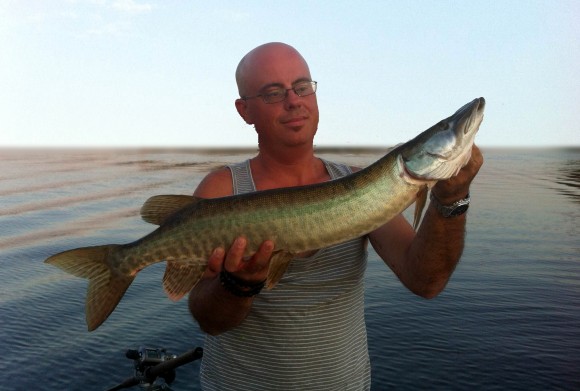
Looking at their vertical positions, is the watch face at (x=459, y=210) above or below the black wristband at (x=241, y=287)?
above

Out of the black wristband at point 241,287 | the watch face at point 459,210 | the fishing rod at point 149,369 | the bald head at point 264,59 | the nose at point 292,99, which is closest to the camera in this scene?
the watch face at point 459,210

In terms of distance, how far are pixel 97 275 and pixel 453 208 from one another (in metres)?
2.45

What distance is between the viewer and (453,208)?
3205mm

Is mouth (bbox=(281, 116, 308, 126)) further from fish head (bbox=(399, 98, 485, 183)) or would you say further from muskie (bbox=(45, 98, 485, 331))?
fish head (bbox=(399, 98, 485, 183))

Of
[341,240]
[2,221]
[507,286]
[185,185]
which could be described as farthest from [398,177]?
[185,185]

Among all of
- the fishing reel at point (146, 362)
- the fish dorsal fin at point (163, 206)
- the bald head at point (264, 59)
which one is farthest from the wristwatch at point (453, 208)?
the fishing reel at point (146, 362)

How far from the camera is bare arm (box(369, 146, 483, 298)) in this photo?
3143 millimetres

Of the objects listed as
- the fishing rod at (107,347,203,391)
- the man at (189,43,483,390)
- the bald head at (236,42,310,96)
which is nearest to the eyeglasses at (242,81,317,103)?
the man at (189,43,483,390)

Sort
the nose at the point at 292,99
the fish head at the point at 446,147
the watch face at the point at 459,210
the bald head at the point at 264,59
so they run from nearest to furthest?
the fish head at the point at 446,147
the watch face at the point at 459,210
the nose at the point at 292,99
the bald head at the point at 264,59

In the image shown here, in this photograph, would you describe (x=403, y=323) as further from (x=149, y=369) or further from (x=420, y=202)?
(x=420, y=202)

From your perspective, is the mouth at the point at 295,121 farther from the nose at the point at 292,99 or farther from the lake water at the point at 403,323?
the lake water at the point at 403,323

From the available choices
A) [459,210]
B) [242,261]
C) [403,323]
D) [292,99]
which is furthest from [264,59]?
[403,323]

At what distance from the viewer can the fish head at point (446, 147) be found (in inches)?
122

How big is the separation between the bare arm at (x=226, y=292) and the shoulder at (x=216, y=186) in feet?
1.74
